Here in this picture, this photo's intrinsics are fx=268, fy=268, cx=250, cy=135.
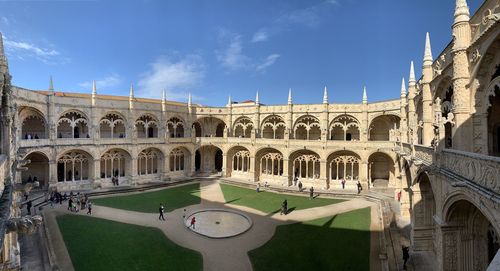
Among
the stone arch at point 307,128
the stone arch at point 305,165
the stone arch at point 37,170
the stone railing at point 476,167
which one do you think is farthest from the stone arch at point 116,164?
the stone railing at point 476,167

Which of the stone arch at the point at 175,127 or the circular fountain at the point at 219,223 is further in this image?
the stone arch at the point at 175,127

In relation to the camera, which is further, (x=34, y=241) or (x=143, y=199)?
(x=143, y=199)

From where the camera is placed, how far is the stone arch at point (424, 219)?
15.2m

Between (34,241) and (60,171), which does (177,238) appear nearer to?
(34,241)

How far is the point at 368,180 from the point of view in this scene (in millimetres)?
30172

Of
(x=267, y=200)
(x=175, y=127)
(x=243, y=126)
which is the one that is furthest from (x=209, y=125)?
(x=267, y=200)

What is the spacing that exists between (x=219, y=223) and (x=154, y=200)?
29.0 feet

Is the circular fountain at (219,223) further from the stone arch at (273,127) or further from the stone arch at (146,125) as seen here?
the stone arch at (146,125)

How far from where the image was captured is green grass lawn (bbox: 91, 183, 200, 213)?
76.5 ft

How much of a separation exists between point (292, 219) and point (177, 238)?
8.79m

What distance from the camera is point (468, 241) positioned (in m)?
10.4

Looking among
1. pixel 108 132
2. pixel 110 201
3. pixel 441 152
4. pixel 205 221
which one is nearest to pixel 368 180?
pixel 205 221

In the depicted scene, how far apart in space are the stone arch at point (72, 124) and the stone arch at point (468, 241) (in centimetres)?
3234

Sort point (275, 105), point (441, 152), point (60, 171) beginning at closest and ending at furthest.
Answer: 1. point (441, 152)
2. point (60, 171)
3. point (275, 105)
